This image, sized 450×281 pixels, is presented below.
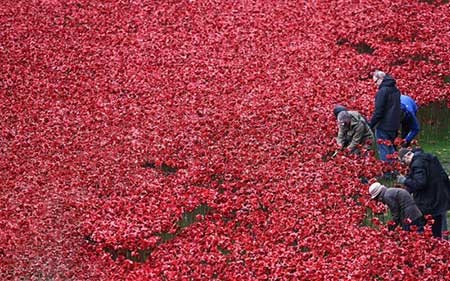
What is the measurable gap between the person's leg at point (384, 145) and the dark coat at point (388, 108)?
0.14m

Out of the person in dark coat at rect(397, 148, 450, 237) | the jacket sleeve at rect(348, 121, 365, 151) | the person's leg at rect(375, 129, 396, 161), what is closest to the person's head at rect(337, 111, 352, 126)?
the jacket sleeve at rect(348, 121, 365, 151)

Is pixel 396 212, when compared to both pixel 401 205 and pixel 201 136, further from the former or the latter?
pixel 201 136

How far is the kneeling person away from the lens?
731 inches

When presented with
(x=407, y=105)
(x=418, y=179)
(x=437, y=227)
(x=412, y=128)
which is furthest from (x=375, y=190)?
(x=407, y=105)

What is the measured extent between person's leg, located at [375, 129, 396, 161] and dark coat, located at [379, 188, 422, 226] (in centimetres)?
291

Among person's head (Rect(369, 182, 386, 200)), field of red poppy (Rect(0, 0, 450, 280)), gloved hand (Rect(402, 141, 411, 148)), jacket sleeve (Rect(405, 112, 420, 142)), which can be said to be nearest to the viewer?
field of red poppy (Rect(0, 0, 450, 280))

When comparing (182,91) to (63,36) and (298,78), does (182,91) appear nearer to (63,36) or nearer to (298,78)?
(298,78)

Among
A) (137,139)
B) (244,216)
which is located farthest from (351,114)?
(137,139)

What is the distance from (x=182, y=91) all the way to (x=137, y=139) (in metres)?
3.11

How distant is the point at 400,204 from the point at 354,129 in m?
3.56

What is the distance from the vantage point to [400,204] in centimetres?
1534

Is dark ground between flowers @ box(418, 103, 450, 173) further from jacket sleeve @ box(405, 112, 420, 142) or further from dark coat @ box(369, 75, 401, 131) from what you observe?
dark coat @ box(369, 75, 401, 131)

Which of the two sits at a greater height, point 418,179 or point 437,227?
point 418,179

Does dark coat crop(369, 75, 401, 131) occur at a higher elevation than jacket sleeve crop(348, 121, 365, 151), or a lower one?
higher
